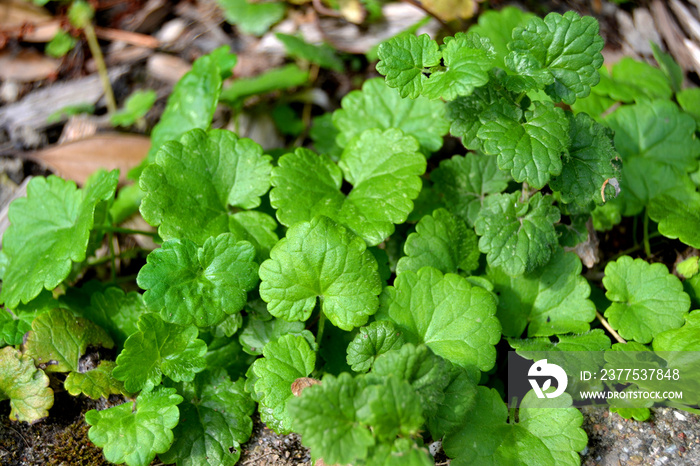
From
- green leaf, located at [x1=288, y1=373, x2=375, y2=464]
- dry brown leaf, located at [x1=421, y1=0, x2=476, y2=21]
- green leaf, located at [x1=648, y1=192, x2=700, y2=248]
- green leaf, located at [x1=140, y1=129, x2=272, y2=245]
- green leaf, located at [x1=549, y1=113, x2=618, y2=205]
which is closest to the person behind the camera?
green leaf, located at [x1=288, y1=373, x2=375, y2=464]

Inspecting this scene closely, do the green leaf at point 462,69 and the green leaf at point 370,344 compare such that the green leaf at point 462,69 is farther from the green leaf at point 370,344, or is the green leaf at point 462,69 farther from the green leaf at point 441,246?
the green leaf at point 370,344

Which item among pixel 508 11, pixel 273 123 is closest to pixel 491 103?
pixel 508 11

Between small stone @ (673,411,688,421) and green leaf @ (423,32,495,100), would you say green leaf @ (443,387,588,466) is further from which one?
green leaf @ (423,32,495,100)

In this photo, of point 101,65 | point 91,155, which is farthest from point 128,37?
point 91,155

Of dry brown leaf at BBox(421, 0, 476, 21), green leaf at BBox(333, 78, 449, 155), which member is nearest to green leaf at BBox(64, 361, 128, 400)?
green leaf at BBox(333, 78, 449, 155)

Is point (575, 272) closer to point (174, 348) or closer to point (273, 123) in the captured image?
point (174, 348)

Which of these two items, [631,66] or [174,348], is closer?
[174,348]
